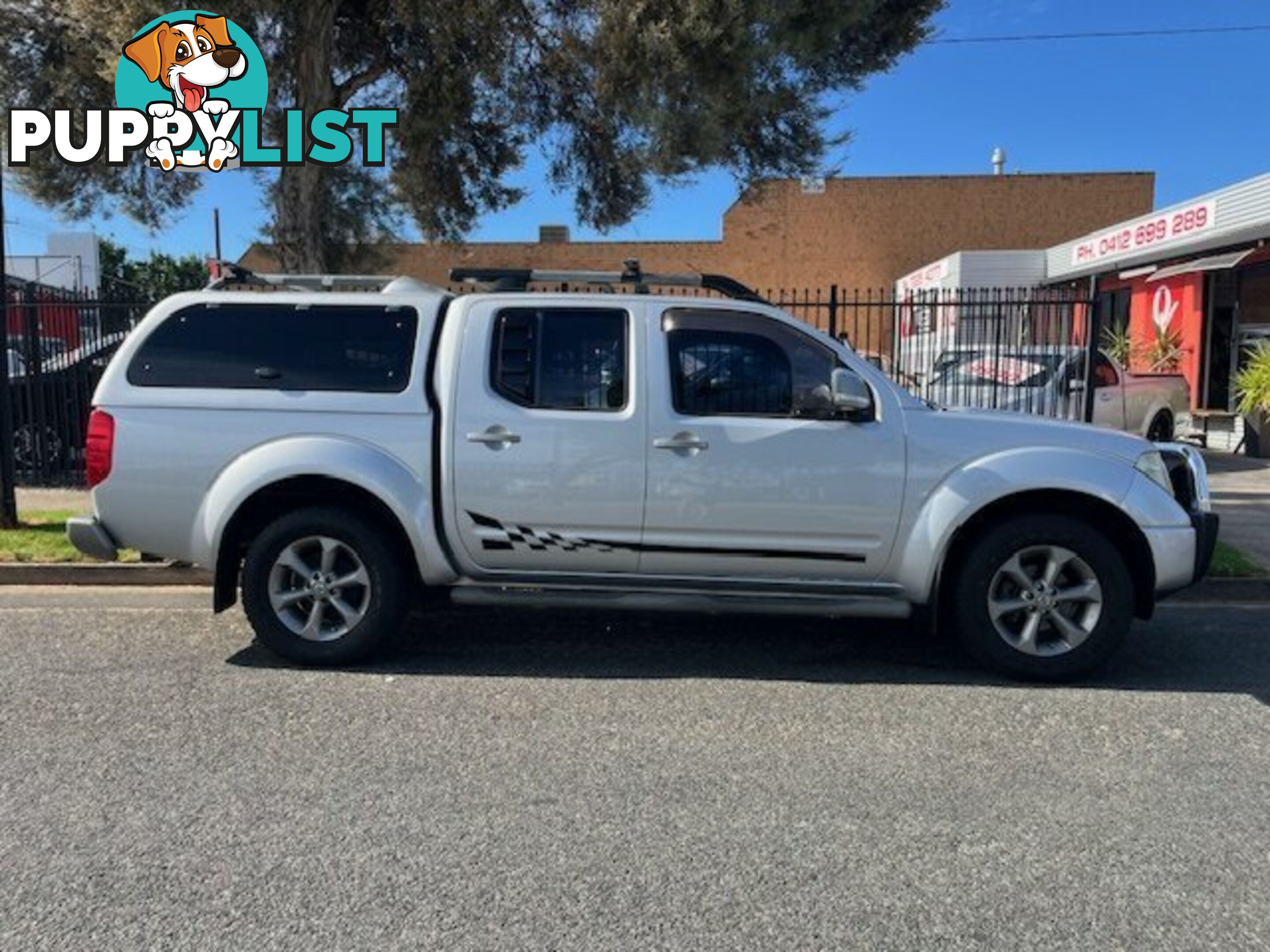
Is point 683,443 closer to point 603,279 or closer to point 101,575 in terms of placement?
point 603,279

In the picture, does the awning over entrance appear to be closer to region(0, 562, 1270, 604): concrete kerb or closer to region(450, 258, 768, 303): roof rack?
region(450, 258, 768, 303): roof rack

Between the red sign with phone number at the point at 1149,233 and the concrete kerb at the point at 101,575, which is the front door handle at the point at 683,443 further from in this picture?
the red sign with phone number at the point at 1149,233

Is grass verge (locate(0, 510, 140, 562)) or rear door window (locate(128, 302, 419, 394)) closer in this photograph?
rear door window (locate(128, 302, 419, 394))

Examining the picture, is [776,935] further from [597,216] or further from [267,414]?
[597,216]

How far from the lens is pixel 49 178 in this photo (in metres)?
11.2

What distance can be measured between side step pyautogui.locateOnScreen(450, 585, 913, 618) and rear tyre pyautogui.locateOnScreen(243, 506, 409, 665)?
393mm

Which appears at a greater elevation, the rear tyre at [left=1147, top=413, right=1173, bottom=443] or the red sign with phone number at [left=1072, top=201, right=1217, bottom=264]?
the red sign with phone number at [left=1072, top=201, right=1217, bottom=264]

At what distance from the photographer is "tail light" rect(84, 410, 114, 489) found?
537 cm

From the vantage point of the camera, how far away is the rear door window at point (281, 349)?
5.45 m

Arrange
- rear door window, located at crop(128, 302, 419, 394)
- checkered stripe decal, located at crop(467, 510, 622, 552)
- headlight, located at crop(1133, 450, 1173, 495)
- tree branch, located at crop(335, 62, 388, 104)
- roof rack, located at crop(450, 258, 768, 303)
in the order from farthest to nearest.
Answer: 1. tree branch, located at crop(335, 62, 388, 104)
2. roof rack, located at crop(450, 258, 768, 303)
3. rear door window, located at crop(128, 302, 419, 394)
4. checkered stripe decal, located at crop(467, 510, 622, 552)
5. headlight, located at crop(1133, 450, 1173, 495)

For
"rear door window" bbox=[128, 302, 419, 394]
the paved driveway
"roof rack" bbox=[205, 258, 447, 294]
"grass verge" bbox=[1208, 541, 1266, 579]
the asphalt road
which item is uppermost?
"roof rack" bbox=[205, 258, 447, 294]

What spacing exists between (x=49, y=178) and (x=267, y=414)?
785 cm

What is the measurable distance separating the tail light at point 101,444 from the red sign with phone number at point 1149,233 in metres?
16.6

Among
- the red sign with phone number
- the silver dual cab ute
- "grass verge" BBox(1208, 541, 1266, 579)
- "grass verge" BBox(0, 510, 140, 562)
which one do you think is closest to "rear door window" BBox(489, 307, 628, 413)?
the silver dual cab ute
